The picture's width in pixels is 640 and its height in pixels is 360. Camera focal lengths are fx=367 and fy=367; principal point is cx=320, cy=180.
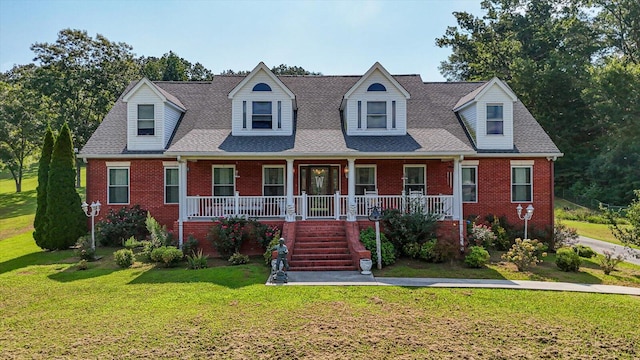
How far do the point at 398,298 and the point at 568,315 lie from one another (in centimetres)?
379

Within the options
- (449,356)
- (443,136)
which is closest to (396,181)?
(443,136)

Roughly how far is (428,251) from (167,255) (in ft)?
29.2

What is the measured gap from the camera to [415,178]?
16875 millimetres

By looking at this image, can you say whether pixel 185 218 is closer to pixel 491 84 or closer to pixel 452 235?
pixel 452 235

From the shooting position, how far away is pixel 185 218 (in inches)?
557

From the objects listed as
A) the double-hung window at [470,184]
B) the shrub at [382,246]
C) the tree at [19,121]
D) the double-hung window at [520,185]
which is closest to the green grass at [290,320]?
the shrub at [382,246]

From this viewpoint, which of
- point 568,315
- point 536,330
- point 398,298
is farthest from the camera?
point 398,298

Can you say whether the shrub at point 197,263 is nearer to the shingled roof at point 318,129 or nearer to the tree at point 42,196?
the shingled roof at point 318,129

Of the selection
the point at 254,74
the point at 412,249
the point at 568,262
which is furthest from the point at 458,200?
the point at 254,74

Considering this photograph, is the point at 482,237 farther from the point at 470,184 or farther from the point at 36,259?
the point at 36,259

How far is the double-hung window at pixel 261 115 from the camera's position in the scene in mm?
16422

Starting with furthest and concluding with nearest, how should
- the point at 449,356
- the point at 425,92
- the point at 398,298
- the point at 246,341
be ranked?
the point at 425,92
the point at 398,298
the point at 246,341
the point at 449,356

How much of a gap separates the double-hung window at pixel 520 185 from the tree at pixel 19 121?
130 feet

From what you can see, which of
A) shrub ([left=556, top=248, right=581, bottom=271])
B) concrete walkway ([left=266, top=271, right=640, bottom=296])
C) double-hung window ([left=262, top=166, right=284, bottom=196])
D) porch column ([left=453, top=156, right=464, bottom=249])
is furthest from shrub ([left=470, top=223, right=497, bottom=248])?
double-hung window ([left=262, top=166, right=284, bottom=196])
